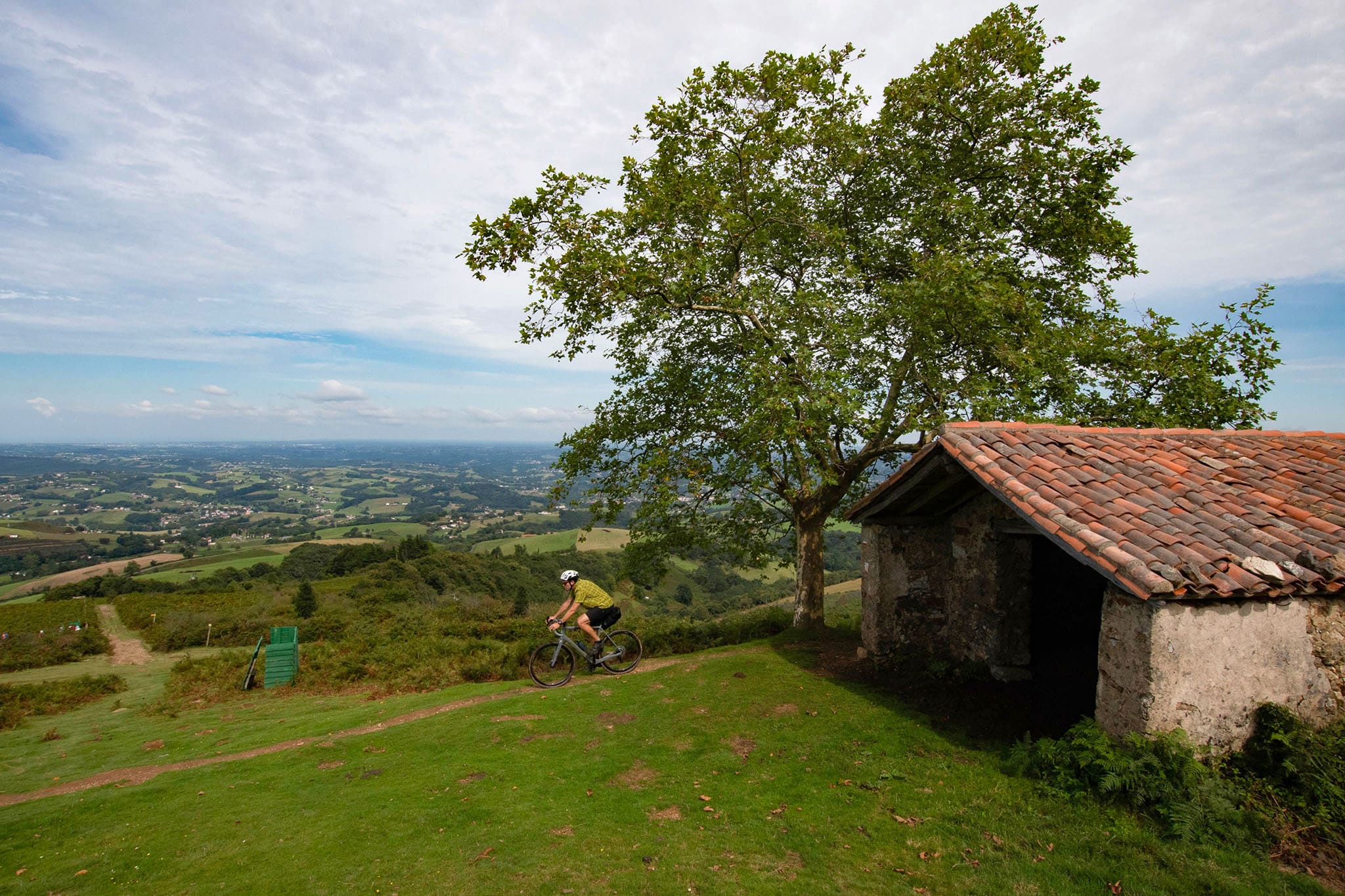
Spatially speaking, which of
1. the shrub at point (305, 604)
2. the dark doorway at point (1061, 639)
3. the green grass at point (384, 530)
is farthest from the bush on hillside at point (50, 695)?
the green grass at point (384, 530)

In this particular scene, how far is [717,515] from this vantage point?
1545 cm

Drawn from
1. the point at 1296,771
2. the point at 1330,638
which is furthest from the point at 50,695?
the point at 1330,638

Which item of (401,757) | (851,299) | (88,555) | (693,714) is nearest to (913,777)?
(693,714)

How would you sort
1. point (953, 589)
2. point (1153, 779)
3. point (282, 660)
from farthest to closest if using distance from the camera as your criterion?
point (282, 660) < point (953, 589) < point (1153, 779)

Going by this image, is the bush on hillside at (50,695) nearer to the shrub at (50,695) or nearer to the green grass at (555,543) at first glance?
the shrub at (50,695)

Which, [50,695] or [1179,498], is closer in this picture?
[1179,498]

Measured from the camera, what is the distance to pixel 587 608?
1209cm

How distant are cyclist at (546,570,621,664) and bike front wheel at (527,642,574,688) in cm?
64

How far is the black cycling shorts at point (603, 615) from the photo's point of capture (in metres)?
12.1

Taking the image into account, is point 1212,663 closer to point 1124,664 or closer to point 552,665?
point 1124,664

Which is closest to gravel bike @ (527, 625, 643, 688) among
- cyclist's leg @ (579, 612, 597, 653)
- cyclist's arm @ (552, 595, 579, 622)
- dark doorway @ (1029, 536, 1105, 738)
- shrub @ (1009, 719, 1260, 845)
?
cyclist's leg @ (579, 612, 597, 653)

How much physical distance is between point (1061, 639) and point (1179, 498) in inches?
174

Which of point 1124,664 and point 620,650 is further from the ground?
point 1124,664

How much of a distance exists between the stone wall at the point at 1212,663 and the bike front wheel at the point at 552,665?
9.17m
